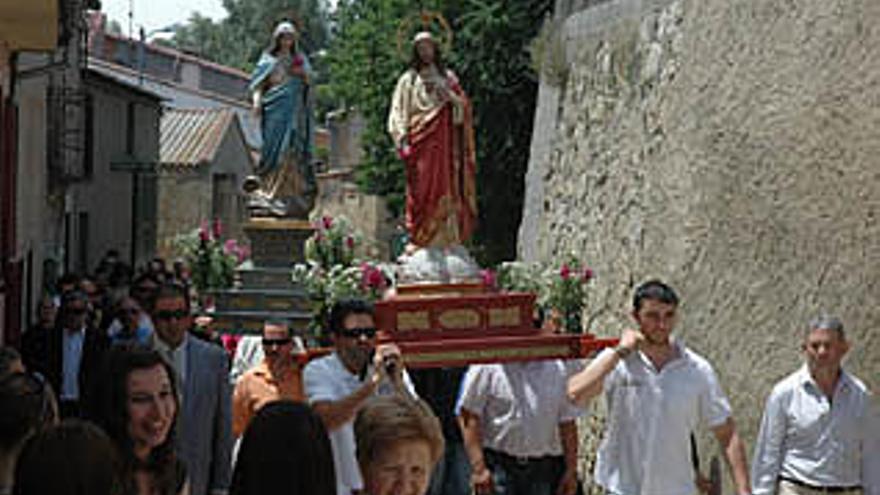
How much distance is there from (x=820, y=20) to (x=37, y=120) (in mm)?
11170

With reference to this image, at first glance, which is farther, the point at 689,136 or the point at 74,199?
the point at 74,199

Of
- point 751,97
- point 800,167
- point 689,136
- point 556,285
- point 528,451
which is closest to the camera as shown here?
point 528,451

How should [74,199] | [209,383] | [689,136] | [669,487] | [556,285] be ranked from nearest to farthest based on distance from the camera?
[209,383], [669,487], [689,136], [556,285], [74,199]

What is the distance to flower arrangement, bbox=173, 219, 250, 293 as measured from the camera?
13875 mm

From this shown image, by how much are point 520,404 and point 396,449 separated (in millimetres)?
4192

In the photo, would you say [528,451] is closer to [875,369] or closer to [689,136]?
[875,369]

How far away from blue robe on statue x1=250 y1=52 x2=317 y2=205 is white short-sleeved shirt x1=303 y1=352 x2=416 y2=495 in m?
7.48

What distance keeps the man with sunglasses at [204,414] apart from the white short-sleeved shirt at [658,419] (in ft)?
5.95

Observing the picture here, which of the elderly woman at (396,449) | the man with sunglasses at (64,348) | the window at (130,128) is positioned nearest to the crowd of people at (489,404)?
the elderly woman at (396,449)

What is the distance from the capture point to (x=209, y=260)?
13891 millimetres

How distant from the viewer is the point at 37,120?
733 inches

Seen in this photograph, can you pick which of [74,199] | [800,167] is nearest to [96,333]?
[800,167]

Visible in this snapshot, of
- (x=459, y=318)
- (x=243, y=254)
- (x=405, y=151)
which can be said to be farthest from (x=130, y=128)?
(x=459, y=318)

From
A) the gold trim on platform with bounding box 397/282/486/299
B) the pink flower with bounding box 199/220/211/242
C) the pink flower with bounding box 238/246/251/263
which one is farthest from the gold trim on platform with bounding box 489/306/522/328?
the pink flower with bounding box 199/220/211/242
